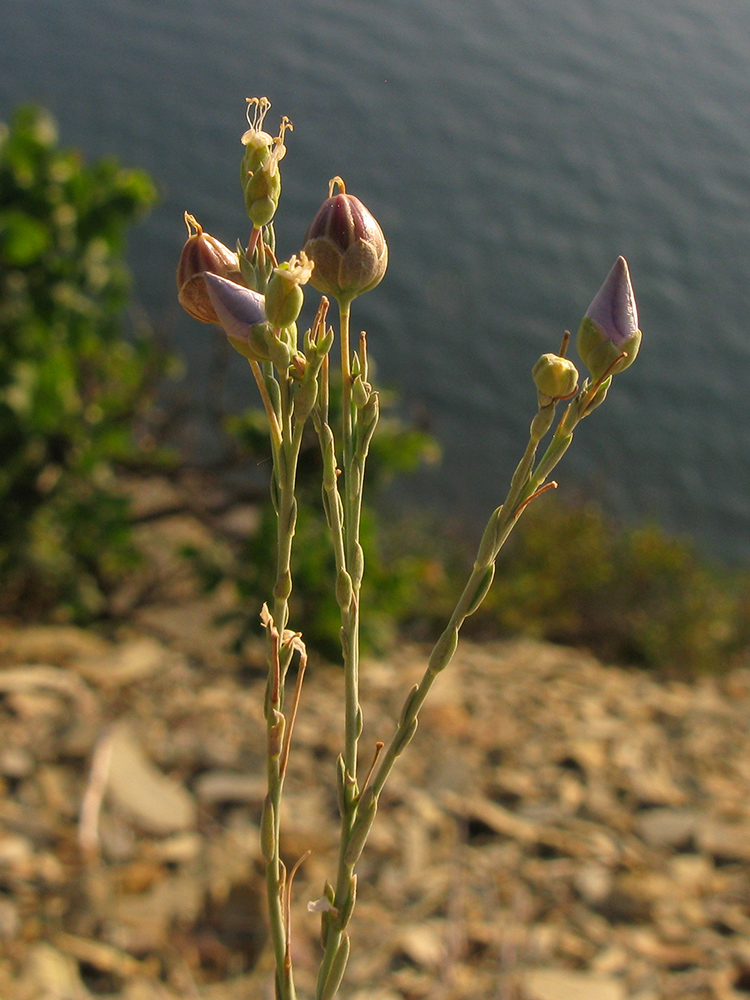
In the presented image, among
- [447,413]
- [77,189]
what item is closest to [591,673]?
[77,189]

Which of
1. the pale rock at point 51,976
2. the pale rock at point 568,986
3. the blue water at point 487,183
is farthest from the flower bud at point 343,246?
the blue water at point 487,183

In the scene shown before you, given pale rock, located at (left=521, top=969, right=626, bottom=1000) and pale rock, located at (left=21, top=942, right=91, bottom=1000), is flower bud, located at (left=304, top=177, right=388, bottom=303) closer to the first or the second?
pale rock, located at (left=21, top=942, right=91, bottom=1000)

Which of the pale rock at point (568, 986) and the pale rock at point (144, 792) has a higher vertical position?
the pale rock at point (568, 986)

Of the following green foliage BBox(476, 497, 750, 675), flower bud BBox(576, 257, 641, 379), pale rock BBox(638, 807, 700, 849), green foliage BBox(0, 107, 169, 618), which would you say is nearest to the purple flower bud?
flower bud BBox(576, 257, 641, 379)

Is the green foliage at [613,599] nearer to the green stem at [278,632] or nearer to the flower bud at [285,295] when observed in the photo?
the green stem at [278,632]

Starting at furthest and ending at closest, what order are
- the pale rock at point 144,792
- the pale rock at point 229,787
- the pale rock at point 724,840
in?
1. the pale rock at point 724,840
2. the pale rock at point 229,787
3. the pale rock at point 144,792

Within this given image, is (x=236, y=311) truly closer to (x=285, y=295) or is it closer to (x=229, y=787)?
(x=285, y=295)

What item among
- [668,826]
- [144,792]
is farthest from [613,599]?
[144,792]

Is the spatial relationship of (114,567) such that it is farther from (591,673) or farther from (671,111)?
(671,111)
